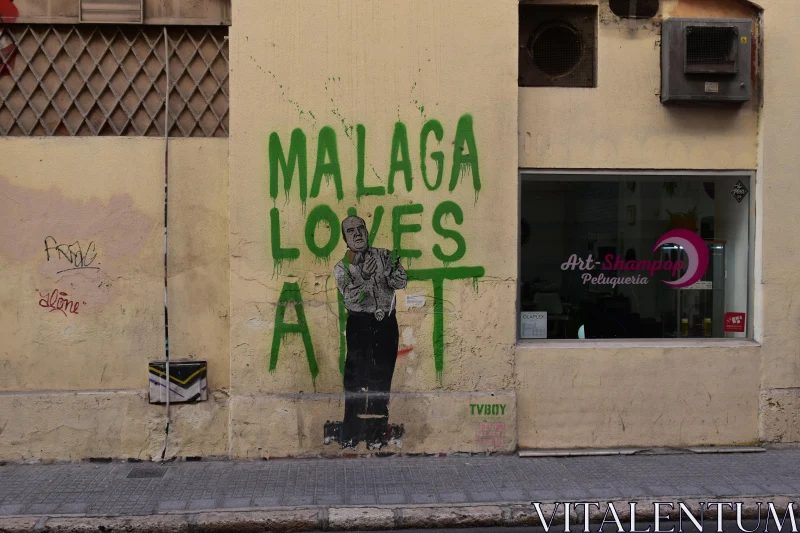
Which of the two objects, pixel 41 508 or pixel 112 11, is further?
pixel 112 11

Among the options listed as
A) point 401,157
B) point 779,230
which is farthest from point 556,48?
point 779,230

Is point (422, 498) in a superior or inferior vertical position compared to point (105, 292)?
inferior

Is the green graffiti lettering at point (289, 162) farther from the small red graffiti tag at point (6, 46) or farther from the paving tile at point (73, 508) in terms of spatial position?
the paving tile at point (73, 508)

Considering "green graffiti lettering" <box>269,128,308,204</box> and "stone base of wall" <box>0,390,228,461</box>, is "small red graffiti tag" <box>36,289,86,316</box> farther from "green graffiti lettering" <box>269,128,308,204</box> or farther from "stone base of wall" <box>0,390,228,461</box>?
"green graffiti lettering" <box>269,128,308,204</box>

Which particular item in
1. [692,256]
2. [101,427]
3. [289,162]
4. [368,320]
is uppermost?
[289,162]

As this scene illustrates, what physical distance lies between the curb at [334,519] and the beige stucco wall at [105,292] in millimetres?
1472

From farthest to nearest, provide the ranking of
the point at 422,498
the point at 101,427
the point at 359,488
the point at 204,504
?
the point at 101,427 < the point at 359,488 < the point at 422,498 < the point at 204,504

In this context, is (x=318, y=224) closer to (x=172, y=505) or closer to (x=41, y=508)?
(x=172, y=505)

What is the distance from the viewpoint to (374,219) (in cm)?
691

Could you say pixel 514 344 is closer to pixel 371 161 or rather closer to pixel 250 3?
pixel 371 161

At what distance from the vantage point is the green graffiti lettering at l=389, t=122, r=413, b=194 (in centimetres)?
688

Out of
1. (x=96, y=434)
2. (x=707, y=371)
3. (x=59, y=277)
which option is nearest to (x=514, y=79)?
(x=707, y=371)

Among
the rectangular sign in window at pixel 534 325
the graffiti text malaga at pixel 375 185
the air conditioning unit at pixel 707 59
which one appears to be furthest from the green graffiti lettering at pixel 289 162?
the air conditioning unit at pixel 707 59

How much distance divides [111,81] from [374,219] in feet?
9.18
